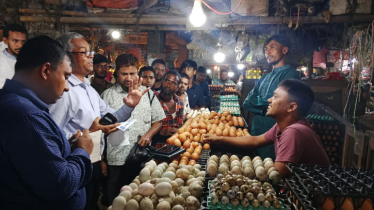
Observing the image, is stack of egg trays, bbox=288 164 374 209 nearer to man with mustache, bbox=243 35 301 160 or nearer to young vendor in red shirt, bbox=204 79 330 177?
young vendor in red shirt, bbox=204 79 330 177

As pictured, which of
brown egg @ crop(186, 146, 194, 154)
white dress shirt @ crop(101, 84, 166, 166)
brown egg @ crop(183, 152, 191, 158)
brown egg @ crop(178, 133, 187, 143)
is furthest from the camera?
white dress shirt @ crop(101, 84, 166, 166)

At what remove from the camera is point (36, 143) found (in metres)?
1.40

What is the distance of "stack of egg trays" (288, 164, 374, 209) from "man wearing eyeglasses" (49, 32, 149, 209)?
191cm

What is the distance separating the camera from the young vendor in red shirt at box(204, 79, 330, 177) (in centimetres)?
224

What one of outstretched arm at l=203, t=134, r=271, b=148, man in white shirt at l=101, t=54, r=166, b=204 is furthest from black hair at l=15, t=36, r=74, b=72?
outstretched arm at l=203, t=134, r=271, b=148

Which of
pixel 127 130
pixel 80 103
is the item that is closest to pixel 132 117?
pixel 127 130

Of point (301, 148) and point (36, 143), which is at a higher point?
point (36, 143)

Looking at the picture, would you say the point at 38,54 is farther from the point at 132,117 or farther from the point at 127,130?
the point at 132,117

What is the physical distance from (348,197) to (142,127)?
313 cm

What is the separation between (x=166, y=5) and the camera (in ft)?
18.9

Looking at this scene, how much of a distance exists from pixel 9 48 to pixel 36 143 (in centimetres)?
434

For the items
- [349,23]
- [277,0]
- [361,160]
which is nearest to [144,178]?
[361,160]

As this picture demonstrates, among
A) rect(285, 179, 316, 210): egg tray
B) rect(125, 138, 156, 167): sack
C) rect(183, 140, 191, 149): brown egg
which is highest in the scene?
rect(285, 179, 316, 210): egg tray

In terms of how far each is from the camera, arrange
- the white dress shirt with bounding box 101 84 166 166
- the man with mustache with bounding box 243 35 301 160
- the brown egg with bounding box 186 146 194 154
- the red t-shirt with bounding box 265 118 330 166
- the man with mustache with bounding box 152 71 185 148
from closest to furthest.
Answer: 1. the red t-shirt with bounding box 265 118 330 166
2. the brown egg with bounding box 186 146 194 154
3. the white dress shirt with bounding box 101 84 166 166
4. the man with mustache with bounding box 243 35 301 160
5. the man with mustache with bounding box 152 71 185 148
